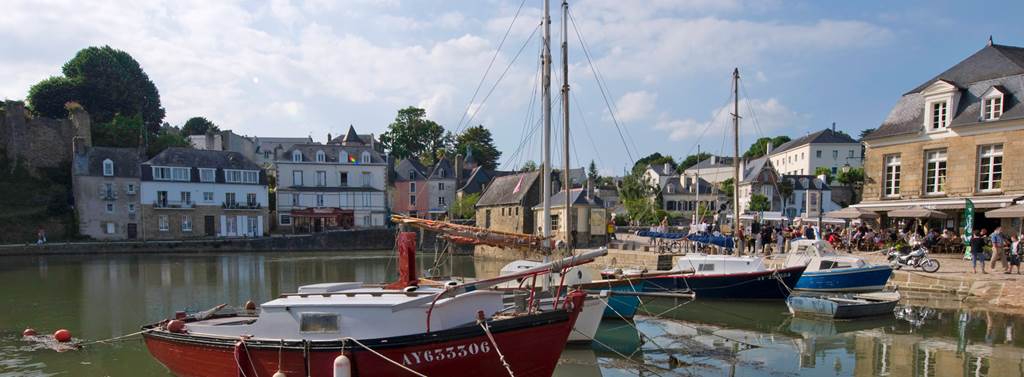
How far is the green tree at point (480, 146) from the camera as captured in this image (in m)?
87.5

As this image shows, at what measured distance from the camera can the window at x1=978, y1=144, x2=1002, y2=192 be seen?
1008 inches

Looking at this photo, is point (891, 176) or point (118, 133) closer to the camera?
Result: point (891, 176)

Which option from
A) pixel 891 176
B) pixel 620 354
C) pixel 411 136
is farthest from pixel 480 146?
pixel 620 354

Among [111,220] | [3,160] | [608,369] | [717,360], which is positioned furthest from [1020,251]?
[3,160]

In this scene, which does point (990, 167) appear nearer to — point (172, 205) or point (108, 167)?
point (172, 205)

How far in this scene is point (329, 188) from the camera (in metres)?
59.7

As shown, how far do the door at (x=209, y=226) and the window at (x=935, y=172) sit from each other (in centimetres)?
5360

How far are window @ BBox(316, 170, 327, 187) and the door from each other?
33.6 feet

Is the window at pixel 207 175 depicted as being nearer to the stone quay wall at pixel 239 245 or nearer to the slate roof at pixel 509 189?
the stone quay wall at pixel 239 245

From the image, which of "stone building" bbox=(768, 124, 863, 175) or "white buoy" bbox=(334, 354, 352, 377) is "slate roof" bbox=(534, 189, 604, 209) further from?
"stone building" bbox=(768, 124, 863, 175)

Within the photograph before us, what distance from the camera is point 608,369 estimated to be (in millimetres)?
12977

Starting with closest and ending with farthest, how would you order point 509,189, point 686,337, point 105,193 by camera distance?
point 686,337 → point 509,189 → point 105,193

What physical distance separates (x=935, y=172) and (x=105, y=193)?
58675 millimetres

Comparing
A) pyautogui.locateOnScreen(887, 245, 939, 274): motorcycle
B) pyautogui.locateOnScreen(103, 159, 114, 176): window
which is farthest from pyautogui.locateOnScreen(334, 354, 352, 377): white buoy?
pyautogui.locateOnScreen(103, 159, 114, 176): window
